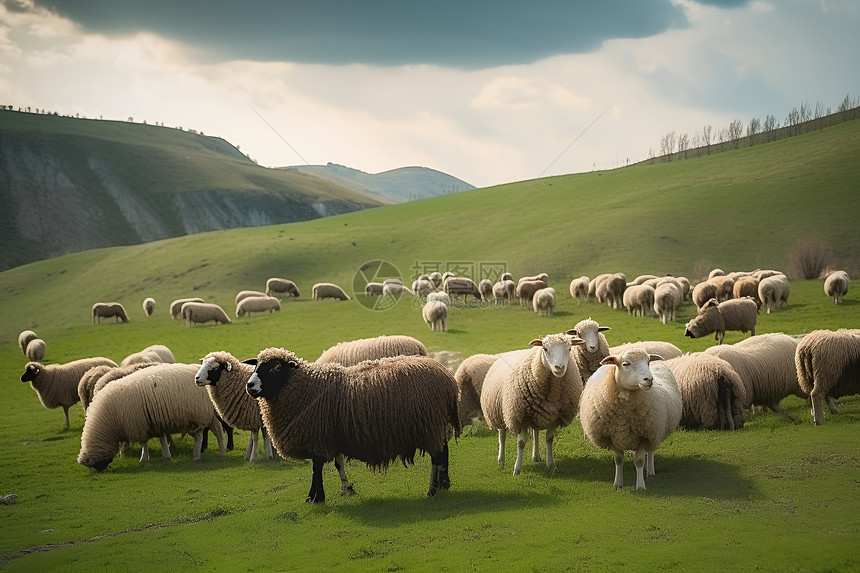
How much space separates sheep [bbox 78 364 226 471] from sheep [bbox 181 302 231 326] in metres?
24.1

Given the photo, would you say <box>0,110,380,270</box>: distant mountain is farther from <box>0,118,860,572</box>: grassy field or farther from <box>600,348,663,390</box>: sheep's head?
<box>600,348,663,390</box>: sheep's head

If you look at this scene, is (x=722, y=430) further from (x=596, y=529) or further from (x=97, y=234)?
(x=97, y=234)

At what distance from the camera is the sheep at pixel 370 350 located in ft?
48.7

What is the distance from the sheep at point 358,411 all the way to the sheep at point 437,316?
18326mm

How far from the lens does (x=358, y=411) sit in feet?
30.2

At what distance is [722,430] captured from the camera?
11539 mm

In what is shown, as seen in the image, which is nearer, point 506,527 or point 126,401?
point 506,527

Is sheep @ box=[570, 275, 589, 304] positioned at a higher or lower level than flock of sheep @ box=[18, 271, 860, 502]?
higher

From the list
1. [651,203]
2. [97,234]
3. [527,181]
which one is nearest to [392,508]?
[651,203]

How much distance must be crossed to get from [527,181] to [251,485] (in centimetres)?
8239

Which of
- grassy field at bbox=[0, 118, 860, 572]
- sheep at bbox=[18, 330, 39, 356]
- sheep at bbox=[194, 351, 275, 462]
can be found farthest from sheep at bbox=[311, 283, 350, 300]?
sheep at bbox=[194, 351, 275, 462]

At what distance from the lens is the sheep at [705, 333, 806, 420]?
1248 cm

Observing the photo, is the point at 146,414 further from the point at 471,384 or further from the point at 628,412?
the point at 628,412

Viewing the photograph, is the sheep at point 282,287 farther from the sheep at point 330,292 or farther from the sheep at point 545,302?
the sheep at point 545,302
